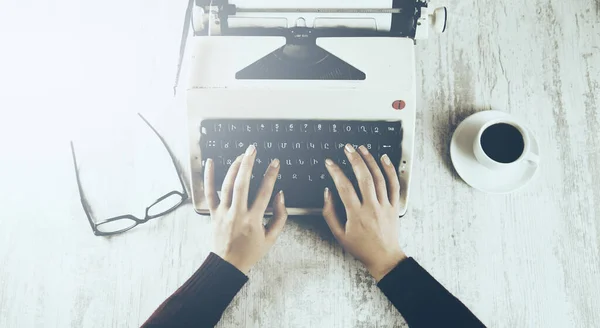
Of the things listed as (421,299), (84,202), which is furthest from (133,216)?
(421,299)

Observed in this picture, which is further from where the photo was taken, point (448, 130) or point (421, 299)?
point (448, 130)

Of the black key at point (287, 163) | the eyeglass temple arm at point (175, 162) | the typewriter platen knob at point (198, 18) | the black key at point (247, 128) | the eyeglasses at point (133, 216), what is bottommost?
the eyeglasses at point (133, 216)

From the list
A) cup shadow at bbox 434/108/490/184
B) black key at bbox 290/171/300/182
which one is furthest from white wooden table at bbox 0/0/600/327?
black key at bbox 290/171/300/182

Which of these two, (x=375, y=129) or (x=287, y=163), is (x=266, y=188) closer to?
(x=287, y=163)

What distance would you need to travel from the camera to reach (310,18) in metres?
0.85

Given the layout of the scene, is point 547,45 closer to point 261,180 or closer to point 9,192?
point 261,180

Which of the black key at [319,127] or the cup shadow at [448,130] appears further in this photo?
the cup shadow at [448,130]

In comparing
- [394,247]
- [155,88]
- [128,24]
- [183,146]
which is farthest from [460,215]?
[128,24]

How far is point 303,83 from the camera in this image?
868 millimetres

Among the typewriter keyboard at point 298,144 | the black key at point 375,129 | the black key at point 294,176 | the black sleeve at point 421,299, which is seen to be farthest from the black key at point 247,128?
the black sleeve at point 421,299

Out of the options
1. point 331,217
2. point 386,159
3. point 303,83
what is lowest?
point 331,217

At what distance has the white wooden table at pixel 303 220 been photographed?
0.95m

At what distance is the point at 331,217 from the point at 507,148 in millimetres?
344

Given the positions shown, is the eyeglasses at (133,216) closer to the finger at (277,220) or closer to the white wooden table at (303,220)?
the white wooden table at (303,220)
